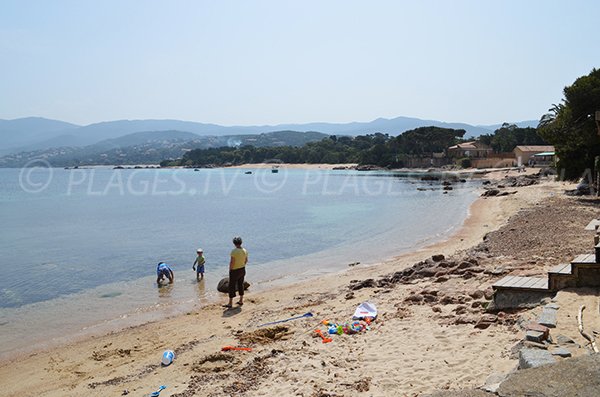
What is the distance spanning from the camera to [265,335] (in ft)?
29.8

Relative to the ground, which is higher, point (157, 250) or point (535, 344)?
point (535, 344)

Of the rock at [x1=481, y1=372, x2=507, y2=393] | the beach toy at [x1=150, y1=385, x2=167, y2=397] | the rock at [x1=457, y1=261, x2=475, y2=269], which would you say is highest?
the rock at [x1=481, y1=372, x2=507, y2=393]

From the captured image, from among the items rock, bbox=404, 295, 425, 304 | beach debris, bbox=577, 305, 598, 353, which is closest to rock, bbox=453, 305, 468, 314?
rock, bbox=404, 295, 425, 304

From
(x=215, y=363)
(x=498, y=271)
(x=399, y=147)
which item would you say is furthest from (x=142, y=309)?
(x=399, y=147)

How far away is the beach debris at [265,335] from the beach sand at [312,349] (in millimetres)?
20

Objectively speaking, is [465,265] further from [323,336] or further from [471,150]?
[471,150]

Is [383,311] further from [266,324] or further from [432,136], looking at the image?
[432,136]

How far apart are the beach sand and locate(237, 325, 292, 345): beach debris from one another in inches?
0.8

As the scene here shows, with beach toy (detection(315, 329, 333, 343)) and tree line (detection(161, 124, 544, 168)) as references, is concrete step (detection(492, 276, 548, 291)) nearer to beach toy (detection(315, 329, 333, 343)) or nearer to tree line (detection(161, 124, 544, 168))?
beach toy (detection(315, 329, 333, 343))

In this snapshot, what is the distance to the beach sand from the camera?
6.30m

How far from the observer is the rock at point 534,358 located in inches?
191

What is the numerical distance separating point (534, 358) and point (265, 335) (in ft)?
16.9

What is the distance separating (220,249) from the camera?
2475 cm

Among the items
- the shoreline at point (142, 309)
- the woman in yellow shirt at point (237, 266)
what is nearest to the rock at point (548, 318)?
the woman in yellow shirt at point (237, 266)
